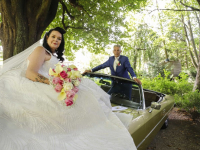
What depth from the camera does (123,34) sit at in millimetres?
7199

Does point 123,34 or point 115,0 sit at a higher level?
point 115,0

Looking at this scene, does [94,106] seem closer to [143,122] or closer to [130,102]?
[143,122]

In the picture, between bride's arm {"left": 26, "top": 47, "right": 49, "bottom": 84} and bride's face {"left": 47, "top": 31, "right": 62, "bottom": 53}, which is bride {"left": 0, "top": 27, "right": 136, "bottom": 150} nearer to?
bride's arm {"left": 26, "top": 47, "right": 49, "bottom": 84}

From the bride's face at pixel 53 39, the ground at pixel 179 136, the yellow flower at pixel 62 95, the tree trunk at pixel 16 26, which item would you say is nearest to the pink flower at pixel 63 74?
the yellow flower at pixel 62 95

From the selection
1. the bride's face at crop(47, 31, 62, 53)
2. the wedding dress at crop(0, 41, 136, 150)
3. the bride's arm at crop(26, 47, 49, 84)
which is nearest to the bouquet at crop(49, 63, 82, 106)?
the wedding dress at crop(0, 41, 136, 150)

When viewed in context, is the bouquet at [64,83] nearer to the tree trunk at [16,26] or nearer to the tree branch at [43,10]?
the tree trunk at [16,26]

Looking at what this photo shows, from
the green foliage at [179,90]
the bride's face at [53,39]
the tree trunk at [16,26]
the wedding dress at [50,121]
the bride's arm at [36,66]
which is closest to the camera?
the wedding dress at [50,121]

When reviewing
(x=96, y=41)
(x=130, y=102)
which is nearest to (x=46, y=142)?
(x=130, y=102)

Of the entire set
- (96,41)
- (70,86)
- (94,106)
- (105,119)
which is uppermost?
(96,41)

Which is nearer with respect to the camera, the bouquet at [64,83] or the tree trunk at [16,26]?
the bouquet at [64,83]

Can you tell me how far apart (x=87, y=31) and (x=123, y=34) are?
5.19ft

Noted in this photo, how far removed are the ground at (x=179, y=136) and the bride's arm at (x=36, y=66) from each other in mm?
2843

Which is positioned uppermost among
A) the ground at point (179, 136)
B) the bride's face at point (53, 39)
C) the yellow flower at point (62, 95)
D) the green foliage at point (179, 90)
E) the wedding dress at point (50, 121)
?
the bride's face at point (53, 39)

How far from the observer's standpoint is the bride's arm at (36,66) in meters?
1.81
